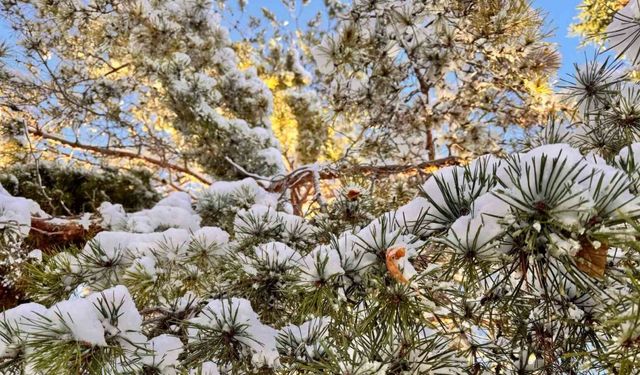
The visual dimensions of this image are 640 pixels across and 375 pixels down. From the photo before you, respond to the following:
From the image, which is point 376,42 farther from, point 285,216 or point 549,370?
point 549,370

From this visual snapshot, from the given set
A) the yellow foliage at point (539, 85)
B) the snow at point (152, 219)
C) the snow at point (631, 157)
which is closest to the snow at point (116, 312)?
the snow at point (631, 157)

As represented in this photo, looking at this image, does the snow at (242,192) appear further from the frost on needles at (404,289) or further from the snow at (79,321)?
the snow at (79,321)

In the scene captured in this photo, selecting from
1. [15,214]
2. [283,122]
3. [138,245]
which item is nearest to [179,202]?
[15,214]

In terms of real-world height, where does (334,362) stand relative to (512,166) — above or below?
below

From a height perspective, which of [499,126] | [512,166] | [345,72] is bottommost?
[512,166]

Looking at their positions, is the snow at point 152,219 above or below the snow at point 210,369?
above

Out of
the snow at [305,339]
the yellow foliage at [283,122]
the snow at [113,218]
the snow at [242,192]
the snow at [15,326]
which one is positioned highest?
the yellow foliage at [283,122]

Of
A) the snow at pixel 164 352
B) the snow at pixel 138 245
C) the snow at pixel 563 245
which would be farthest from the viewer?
the snow at pixel 138 245

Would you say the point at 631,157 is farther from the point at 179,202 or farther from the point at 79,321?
the point at 179,202

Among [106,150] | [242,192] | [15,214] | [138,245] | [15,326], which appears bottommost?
[15,326]

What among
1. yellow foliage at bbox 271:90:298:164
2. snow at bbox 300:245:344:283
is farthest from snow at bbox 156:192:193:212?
yellow foliage at bbox 271:90:298:164

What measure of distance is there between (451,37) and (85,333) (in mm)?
2214

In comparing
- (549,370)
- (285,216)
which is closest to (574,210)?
(549,370)

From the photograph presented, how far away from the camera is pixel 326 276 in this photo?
0.86 metres
